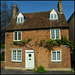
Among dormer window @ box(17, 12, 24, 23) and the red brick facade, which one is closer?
the red brick facade

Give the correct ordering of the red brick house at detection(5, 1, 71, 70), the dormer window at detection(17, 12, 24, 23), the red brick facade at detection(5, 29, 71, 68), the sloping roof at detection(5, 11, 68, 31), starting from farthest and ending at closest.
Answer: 1. the dormer window at detection(17, 12, 24, 23)
2. the sloping roof at detection(5, 11, 68, 31)
3. the red brick house at detection(5, 1, 71, 70)
4. the red brick facade at detection(5, 29, 71, 68)

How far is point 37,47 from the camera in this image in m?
13.1

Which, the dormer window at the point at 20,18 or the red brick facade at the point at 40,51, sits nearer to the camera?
the red brick facade at the point at 40,51

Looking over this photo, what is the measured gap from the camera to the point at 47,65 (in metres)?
12.6

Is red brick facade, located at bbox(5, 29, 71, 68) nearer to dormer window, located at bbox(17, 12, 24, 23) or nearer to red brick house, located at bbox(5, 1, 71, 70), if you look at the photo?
A: red brick house, located at bbox(5, 1, 71, 70)

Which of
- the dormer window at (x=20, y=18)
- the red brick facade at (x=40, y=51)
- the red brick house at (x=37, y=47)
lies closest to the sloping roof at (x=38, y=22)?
the red brick house at (x=37, y=47)

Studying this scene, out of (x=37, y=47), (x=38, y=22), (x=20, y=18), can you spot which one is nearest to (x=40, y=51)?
(x=37, y=47)

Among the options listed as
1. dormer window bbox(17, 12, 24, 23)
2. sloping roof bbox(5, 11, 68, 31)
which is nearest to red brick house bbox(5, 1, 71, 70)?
sloping roof bbox(5, 11, 68, 31)

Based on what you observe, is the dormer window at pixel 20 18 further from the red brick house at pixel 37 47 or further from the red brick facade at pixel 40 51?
the red brick facade at pixel 40 51

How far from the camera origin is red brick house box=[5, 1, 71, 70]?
Result: 40.9 ft

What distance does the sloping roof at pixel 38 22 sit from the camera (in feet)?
43.8

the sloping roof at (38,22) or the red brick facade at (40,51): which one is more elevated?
the sloping roof at (38,22)

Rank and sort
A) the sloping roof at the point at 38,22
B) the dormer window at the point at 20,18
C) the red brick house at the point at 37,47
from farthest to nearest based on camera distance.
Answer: the dormer window at the point at 20,18
the sloping roof at the point at 38,22
the red brick house at the point at 37,47

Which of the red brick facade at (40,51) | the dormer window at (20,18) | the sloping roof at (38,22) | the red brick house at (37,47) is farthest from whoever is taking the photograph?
the dormer window at (20,18)
